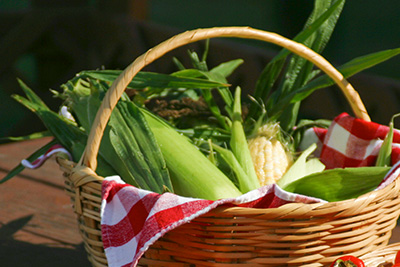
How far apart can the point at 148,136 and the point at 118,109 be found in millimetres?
87

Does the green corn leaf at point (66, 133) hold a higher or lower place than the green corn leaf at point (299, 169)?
higher

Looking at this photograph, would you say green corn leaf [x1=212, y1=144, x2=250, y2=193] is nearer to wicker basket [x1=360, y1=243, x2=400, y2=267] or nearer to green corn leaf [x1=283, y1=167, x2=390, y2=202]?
green corn leaf [x1=283, y1=167, x2=390, y2=202]

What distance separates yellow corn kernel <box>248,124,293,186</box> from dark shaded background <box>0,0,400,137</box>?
598mm

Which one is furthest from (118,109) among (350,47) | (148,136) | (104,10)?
(350,47)

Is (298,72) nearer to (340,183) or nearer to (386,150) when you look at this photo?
(386,150)

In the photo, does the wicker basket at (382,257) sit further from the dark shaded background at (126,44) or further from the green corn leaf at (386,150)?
the dark shaded background at (126,44)

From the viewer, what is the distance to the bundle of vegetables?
82 centimetres

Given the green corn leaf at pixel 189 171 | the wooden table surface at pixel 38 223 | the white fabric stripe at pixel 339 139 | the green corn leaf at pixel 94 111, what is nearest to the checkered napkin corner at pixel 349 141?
the white fabric stripe at pixel 339 139

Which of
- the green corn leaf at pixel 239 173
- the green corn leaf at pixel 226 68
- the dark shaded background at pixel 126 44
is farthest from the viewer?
the dark shaded background at pixel 126 44

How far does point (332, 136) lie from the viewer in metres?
1.02

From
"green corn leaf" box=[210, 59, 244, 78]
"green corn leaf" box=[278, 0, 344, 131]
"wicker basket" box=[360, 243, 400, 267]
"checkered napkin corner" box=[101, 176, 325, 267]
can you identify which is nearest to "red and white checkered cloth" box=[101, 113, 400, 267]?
"checkered napkin corner" box=[101, 176, 325, 267]

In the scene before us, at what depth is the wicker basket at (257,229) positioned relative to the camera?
2.15 feet

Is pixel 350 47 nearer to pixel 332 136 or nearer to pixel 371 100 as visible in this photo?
pixel 371 100

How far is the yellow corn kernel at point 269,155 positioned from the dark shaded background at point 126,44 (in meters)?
0.60
